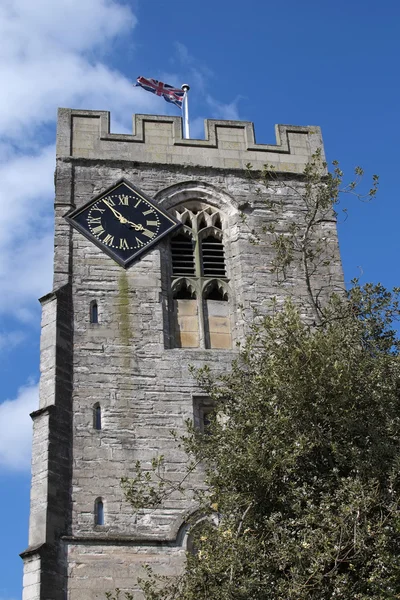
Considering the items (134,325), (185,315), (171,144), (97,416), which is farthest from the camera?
(171,144)

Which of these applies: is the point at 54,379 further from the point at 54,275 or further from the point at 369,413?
Result: the point at 369,413

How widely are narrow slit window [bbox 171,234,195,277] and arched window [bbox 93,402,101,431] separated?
3609mm

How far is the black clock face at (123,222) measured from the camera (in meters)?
21.4

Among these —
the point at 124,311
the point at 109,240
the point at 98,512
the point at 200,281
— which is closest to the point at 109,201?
the point at 109,240

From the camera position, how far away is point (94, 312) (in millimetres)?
20328

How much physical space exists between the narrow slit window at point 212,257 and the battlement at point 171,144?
176 cm

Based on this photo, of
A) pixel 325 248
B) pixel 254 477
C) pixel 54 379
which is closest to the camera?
pixel 254 477

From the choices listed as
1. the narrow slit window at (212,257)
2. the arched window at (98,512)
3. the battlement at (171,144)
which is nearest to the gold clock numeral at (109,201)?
the battlement at (171,144)

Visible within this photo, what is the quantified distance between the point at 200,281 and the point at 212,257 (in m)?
0.72

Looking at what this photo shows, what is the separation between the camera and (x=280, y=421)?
14227mm

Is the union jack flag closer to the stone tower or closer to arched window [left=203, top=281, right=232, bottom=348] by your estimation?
the stone tower

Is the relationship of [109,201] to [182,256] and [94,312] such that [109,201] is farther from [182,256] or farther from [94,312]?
[94,312]

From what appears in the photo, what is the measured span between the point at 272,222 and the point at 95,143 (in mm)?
3919

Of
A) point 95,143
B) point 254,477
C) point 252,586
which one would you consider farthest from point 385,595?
point 95,143
